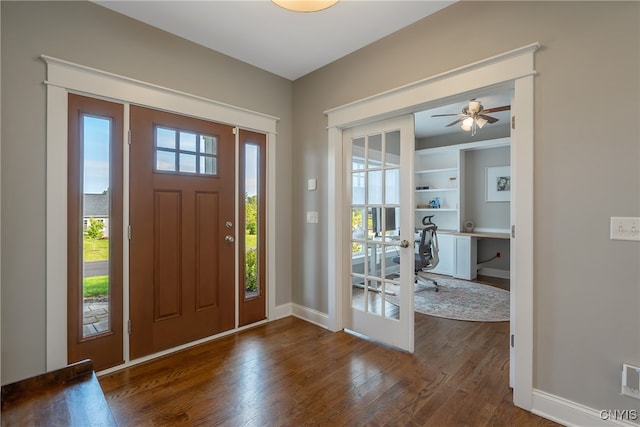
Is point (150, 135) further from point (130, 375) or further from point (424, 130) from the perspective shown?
point (424, 130)

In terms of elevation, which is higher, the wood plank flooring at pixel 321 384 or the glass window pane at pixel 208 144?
the glass window pane at pixel 208 144

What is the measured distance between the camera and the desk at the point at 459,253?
5.17 meters

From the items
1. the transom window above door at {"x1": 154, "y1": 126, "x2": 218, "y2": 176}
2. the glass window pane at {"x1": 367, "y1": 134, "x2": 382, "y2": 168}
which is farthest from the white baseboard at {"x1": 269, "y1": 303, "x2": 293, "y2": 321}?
the glass window pane at {"x1": 367, "y1": 134, "x2": 382, "y2": 168}

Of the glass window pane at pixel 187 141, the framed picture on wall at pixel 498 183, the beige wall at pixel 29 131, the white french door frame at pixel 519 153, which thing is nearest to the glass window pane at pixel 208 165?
the glass window pane at pixel 187 141

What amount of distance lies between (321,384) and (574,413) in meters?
1.49

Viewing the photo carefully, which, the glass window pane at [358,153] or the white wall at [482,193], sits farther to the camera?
the white wall at [482,193]

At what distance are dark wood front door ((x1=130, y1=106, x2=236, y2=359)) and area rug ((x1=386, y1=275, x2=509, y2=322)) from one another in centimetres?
168

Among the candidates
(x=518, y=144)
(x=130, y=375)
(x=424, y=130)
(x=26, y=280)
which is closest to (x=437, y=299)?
(x=518, y=144)

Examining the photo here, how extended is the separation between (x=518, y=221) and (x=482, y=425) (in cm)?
122

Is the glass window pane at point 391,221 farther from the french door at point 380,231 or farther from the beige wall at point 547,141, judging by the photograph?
the beige wall at point 547,141

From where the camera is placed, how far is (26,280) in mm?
1942

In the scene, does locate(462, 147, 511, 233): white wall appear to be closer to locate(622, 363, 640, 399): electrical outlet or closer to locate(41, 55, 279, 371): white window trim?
locate(622, 363, 640, 399): electrical outlet

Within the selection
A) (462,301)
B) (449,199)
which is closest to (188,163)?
(462,301)

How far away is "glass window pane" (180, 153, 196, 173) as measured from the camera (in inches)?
104
